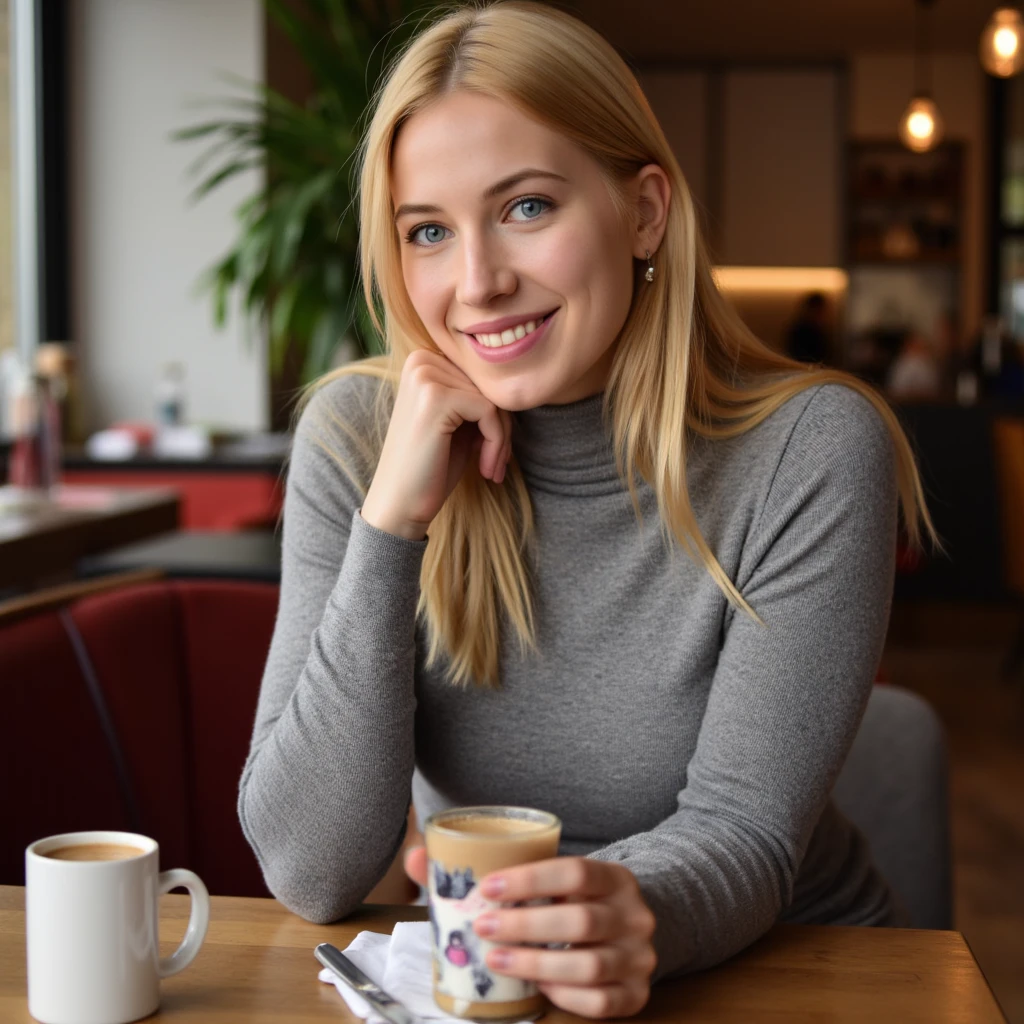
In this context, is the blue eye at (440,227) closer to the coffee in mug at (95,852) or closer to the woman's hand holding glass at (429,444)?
the woman's hand holding glass at (429,444)

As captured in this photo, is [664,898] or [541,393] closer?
[664,898]

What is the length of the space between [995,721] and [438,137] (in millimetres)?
3899

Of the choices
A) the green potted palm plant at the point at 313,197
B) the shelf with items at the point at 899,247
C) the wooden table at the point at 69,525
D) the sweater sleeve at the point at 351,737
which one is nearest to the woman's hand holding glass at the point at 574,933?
the sweater sleeve at the point at 351,737

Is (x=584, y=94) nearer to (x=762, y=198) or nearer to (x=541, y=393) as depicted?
(x=541, y=393)

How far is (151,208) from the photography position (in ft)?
15.3

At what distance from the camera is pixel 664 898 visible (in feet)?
2.85

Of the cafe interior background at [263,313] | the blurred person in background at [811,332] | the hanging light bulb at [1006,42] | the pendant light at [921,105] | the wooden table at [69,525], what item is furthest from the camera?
the blurred person in background at [811,332]

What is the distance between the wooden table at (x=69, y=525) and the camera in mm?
2143

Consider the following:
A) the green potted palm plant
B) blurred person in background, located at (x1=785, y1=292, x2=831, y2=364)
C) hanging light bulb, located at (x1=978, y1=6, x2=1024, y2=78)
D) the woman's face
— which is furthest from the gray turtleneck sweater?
blurred person in background, located at (x1=785, y1=292, x2=831, y2=364)

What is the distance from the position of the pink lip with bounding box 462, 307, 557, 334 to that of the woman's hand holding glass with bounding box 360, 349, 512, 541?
0.04 m

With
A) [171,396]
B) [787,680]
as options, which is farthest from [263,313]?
[787,680]

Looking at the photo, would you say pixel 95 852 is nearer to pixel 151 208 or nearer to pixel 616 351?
pixel 616 351

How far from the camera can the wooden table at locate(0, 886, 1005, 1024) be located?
2.52ft

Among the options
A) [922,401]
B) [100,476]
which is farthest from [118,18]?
[922,401]
